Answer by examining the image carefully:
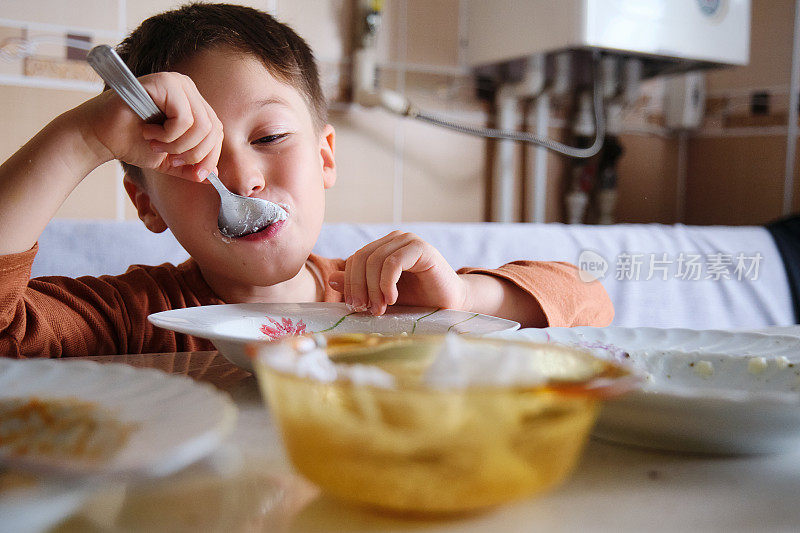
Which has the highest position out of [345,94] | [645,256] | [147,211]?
[345,94]

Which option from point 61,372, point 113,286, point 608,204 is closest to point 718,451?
point 61,372

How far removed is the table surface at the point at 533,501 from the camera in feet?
0.77

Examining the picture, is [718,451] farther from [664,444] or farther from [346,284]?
[346,284]

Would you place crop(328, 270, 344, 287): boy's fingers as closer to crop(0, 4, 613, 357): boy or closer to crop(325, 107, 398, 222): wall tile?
crop(0, 4, 613, 357): boy

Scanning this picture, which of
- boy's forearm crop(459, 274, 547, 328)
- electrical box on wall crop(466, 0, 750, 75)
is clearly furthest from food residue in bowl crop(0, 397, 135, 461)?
electrical box on wall crop(466, 0, 750, 75)

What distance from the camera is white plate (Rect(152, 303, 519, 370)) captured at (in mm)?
501

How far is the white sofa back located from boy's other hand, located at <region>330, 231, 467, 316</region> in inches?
18.6

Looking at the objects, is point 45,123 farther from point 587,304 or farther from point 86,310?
point 587,304

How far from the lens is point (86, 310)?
73 centimetres

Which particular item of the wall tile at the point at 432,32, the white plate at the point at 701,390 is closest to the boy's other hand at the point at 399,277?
the white plate at the point at 701,390

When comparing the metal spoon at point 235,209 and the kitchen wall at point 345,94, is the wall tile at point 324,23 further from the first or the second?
the metal spoon at point 235,209

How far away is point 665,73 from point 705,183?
17.9 inches

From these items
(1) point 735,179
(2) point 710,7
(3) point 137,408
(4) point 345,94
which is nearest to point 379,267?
(3) point 137,408

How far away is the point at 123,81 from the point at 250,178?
24 centimetres
